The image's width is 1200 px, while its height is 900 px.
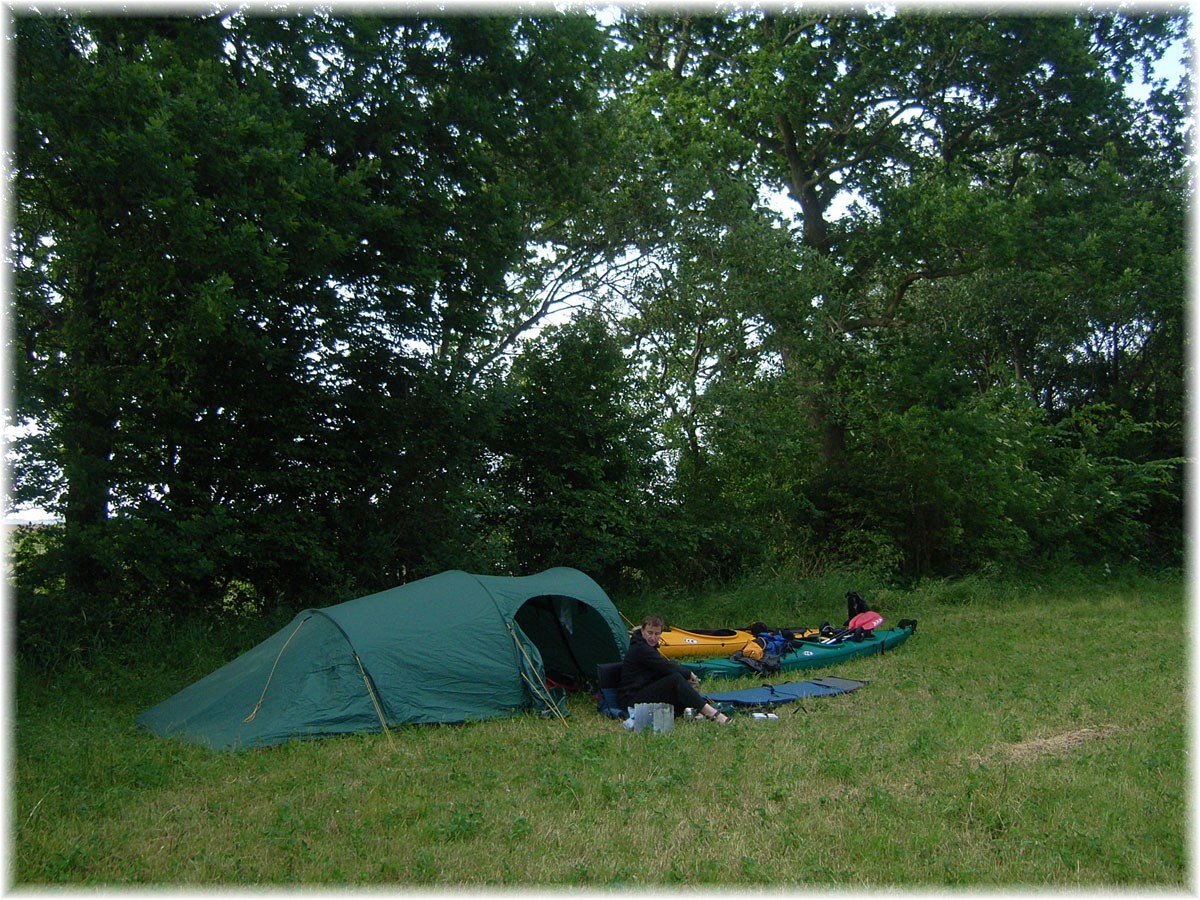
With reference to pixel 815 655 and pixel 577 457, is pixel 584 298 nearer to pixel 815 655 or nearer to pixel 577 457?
pixel 577 457

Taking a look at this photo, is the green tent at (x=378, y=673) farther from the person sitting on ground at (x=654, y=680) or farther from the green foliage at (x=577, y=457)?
the green foliage at (x=577, y=457)

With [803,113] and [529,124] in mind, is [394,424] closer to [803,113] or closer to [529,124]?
Result: [529,124]

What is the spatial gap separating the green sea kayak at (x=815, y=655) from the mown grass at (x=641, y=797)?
4.92 feet

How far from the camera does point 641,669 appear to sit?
8438 millimetres

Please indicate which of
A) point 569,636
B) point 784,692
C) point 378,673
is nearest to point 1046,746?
point 784,692

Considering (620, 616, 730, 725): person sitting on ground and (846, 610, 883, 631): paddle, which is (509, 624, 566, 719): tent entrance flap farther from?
(846, 610, 883, 631): paddle

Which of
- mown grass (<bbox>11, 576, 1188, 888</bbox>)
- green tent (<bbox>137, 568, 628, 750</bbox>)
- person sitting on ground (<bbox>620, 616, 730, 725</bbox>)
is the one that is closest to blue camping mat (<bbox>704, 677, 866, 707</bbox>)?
mown grass (<bbox>11, 576, 1188, 888</bbox>)

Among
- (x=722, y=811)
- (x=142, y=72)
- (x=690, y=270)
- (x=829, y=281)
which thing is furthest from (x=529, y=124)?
(x=722, y=811)

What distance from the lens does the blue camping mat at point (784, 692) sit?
855 cm

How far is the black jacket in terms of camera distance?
27.3 ft

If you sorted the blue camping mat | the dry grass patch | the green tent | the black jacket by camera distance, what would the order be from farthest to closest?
the blue camping mat
the black jacket
the green tent
the dry grass patch

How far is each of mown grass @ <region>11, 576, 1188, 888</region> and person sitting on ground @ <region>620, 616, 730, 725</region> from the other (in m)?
0.30

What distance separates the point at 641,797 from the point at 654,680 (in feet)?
8.25

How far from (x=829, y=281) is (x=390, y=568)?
1036 cm
